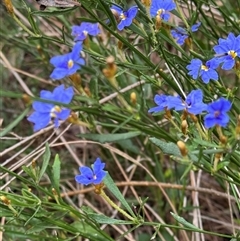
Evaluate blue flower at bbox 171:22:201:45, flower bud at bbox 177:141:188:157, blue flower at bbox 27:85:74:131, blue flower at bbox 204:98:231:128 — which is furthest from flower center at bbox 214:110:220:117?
blue flower at bbox 171:22:201:45

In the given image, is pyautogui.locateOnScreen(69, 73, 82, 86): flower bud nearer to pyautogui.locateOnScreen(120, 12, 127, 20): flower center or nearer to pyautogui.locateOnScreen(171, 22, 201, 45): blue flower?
pyautogui.locateOnScreen(120, 12, 127, 20): flower center

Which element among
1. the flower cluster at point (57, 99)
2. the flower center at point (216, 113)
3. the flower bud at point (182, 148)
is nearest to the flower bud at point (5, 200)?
the flower cluster at point (57, 99)

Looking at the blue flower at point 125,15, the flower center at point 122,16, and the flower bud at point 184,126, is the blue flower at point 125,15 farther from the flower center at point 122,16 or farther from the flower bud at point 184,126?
the flower bud at point 184,126

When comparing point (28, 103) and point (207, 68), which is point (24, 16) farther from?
point (28, 103)

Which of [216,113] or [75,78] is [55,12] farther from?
[216,113]

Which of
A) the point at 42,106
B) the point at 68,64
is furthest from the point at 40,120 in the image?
the point at 68,64
